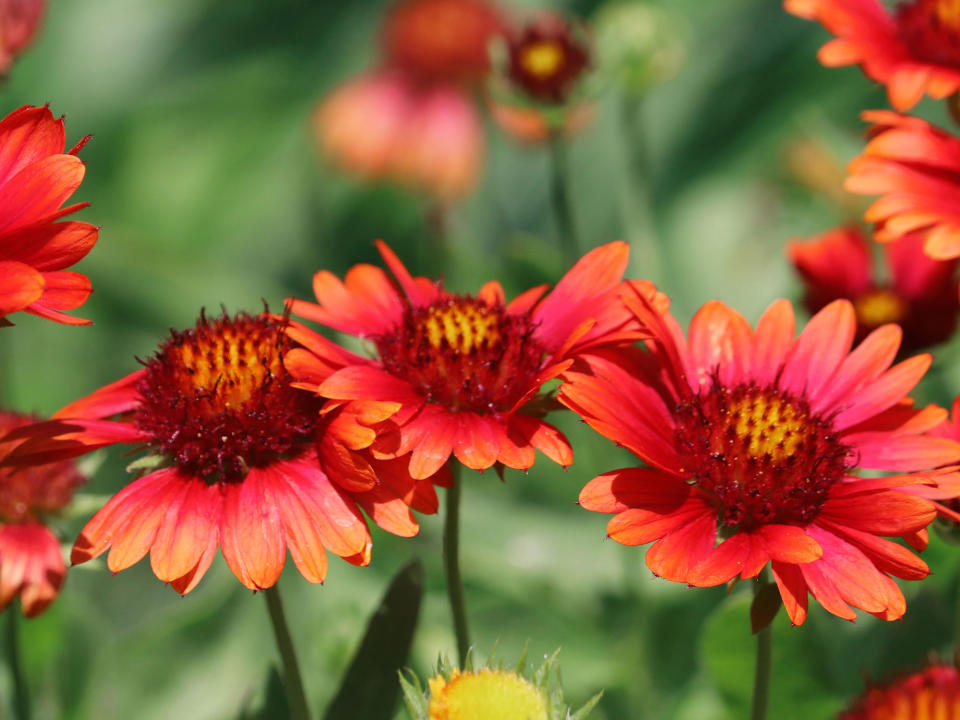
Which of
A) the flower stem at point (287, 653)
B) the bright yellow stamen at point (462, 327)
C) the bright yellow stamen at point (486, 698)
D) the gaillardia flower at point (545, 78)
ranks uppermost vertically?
the gaillardia flower at point (545, 78)

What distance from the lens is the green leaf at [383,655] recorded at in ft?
1.95

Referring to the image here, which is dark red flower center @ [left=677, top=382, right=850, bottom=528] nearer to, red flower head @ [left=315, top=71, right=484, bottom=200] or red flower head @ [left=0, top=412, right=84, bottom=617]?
red flower head @ [left=0, top=412, right=84, bottom=617]

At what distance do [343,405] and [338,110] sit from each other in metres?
1.14

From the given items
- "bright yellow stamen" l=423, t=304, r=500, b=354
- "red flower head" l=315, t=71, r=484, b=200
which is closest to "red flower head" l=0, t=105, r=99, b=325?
"bright yellow stamen" l=423, t=304, r=500, b=354

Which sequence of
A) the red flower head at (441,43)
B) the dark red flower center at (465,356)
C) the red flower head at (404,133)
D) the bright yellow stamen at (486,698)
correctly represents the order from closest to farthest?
the bright yellow stamen at (486,698)
the dark red flower center at (465,356)
the red flower head at (404,133)
the red flower head at (441,43)

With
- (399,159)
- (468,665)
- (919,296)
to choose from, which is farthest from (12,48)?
(399,159)

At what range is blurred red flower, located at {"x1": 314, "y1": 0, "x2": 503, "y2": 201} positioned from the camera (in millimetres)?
1525

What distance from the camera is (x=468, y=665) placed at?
0.52 m

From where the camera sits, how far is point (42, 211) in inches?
19.6

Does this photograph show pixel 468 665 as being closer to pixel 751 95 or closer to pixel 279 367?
pixel 279 367

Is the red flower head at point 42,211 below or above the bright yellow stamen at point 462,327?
above

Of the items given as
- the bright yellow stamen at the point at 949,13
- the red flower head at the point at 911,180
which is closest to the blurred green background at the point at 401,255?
the red flower head at the point at 911,180

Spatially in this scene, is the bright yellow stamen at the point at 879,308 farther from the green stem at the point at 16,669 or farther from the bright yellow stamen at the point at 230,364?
the green stem at the point at 16,669

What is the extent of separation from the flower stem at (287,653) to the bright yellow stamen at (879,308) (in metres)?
0.51
